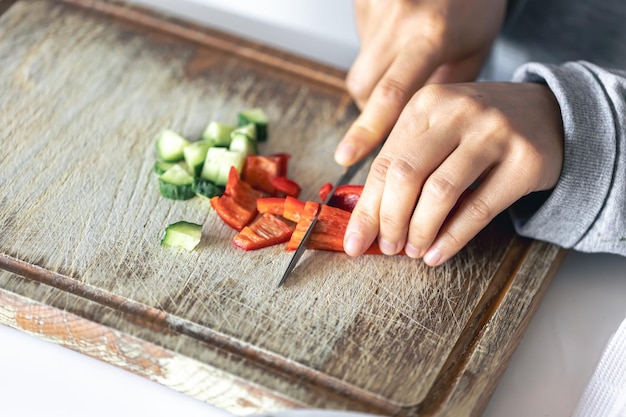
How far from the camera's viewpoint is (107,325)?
1.56 m

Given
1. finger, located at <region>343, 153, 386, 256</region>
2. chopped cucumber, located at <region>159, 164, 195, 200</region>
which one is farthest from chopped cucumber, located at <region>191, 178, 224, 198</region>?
finger, located at <region>343, 153, 386, 256</region>

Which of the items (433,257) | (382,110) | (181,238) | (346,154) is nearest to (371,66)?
(382,110)

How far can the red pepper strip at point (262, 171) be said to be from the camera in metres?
1.97

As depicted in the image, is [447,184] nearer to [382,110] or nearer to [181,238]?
[382,110]

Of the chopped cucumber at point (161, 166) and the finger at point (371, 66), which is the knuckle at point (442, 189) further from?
the chopped cucumber at point (161, 166)

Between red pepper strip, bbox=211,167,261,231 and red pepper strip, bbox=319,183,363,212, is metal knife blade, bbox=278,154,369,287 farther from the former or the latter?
red pepper strip, bbox=211,167,261,231

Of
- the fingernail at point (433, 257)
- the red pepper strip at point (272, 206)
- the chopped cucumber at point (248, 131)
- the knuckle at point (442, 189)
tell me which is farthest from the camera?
the chopped cucumber at point (248, 131)

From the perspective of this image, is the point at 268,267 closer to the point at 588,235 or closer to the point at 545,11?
the point at 588,235

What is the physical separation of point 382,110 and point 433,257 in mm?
431

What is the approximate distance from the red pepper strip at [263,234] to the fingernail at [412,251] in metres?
0.28

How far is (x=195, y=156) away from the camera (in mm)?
1981

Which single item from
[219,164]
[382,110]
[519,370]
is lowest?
[519,370]

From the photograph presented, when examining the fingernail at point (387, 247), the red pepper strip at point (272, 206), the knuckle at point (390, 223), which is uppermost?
the knuckle at point (390, 223)

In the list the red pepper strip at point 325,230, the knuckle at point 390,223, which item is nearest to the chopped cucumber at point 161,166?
the red pepper strip at point 325,230
